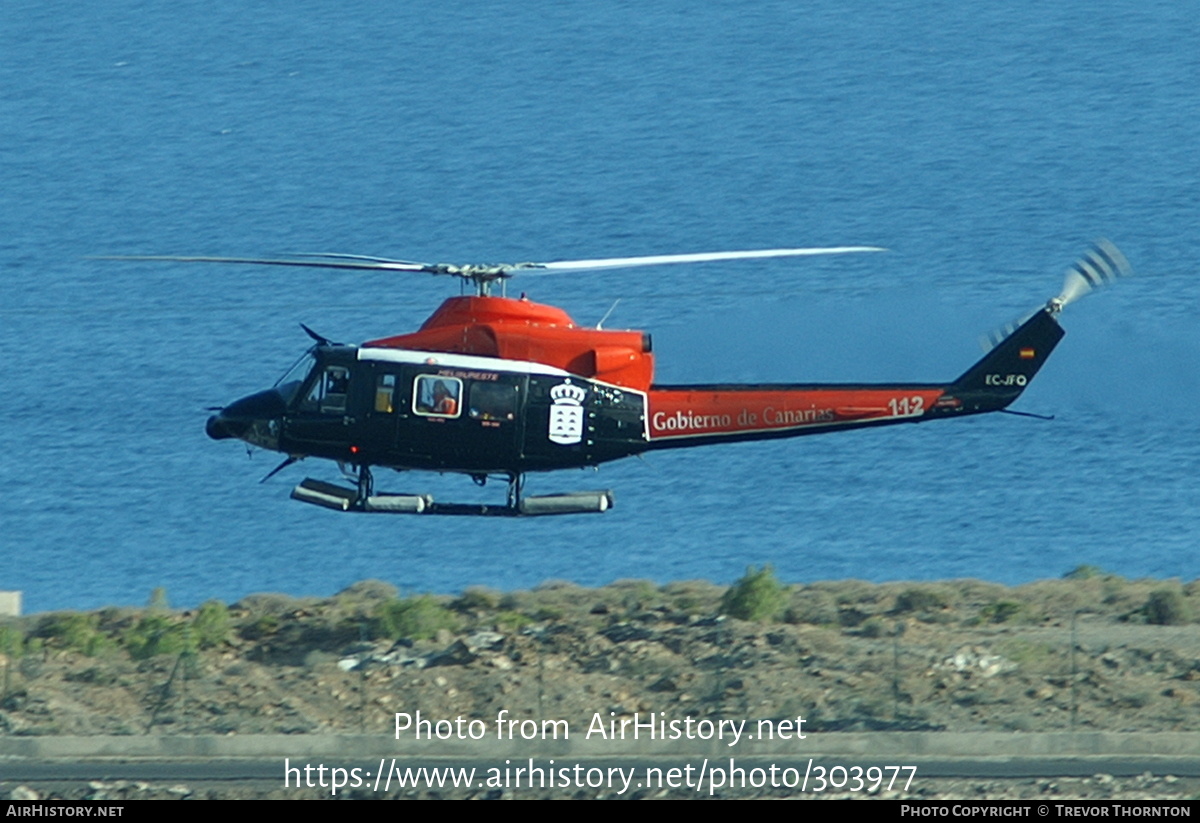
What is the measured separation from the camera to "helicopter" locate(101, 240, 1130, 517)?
25641mm

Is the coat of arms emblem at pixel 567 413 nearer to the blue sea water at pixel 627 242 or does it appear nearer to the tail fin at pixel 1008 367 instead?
the blue sea water at pixel 627 242

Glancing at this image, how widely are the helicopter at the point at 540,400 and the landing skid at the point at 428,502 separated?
0.08 ft

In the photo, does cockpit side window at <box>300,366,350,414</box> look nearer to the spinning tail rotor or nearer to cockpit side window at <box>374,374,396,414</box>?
cockpit side window at <box>374,374,396,414</box>

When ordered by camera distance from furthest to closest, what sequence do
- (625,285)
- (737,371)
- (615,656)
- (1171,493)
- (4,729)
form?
(625,285)
(1171,493)
(737,371)
(615,656)
(4,729)

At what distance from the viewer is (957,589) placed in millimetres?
35906

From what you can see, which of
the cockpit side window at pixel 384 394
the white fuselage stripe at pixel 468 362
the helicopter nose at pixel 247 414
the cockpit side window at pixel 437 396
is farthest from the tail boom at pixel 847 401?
the helicopter nose at pixel 247 414

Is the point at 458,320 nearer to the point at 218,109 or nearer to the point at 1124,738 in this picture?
the point at 1124,738

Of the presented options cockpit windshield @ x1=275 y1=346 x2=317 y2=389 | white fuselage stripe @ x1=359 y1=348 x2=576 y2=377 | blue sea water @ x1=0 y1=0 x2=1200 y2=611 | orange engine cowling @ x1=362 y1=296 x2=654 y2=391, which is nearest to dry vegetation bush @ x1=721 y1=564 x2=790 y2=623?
blue sea water @ x1=0 y1=0 x2=1200 y2=611

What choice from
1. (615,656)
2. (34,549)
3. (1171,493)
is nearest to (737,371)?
(615,656)

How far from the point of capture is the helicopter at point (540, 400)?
84.1 ft

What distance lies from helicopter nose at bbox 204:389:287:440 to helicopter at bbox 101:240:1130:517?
57cm

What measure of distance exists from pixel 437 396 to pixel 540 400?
137 cm

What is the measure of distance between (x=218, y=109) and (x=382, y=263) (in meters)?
90.7

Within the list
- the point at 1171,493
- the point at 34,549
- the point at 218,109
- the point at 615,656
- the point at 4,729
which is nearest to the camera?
the point at 4,729
